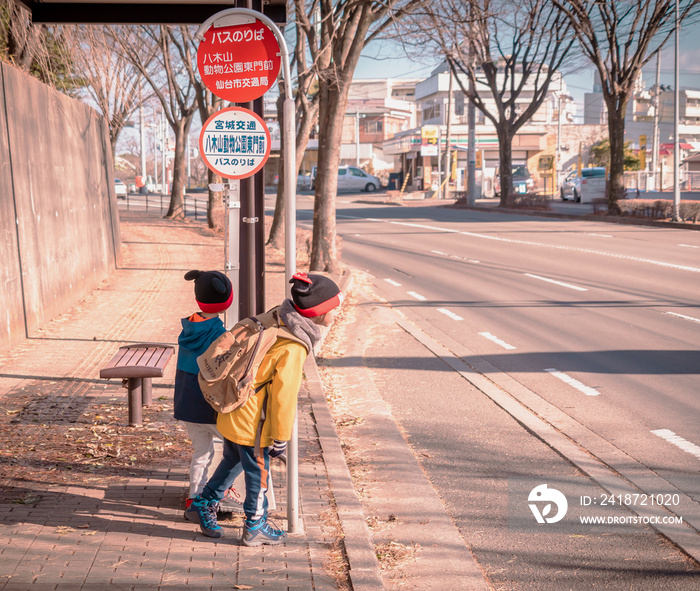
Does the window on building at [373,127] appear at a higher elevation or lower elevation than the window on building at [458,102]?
lower

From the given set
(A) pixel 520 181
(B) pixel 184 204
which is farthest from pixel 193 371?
(A) pixel 520 181

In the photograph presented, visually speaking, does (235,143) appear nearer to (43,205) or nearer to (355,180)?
(43,205)

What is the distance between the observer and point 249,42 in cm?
506

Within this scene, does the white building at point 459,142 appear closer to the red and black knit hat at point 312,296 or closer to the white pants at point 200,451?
the white pants at point 200,451

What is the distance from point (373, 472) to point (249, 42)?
296 cm

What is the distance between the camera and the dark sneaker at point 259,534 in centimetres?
397

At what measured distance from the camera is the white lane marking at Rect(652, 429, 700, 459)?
5.69 meters

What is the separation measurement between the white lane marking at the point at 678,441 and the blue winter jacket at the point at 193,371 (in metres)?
3.53

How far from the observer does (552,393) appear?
7.38 meters

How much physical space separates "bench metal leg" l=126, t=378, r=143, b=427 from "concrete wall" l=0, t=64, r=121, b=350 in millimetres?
3195

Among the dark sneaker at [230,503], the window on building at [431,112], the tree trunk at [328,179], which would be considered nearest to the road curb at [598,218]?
the tree trunk at [328,179]

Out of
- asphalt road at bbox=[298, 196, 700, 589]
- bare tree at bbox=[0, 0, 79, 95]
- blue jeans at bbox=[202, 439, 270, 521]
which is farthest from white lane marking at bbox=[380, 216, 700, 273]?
blue jeans at bbox=[202, 439, 270, 521]

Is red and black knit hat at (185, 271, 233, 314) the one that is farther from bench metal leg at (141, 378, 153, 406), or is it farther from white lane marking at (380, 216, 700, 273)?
white lane marking at (380, 216, 700, 273)

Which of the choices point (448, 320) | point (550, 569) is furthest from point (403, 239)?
point (550, 569)
